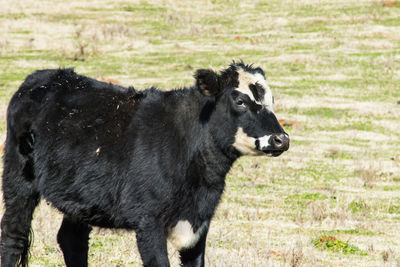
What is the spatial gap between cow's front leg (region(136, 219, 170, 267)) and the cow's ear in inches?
54.7

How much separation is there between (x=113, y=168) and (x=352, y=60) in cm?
2977

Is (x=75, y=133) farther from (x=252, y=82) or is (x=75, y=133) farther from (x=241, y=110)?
(x=252, y=82)

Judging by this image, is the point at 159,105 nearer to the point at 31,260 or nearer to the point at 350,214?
the point at 31,260

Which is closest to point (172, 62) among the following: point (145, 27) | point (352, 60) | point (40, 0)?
point (352, 60)

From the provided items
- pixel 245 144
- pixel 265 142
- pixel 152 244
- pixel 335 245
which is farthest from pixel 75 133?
pixel 335 245

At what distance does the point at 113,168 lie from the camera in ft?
26.3

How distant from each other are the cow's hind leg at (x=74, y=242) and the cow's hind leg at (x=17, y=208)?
42 centimetres

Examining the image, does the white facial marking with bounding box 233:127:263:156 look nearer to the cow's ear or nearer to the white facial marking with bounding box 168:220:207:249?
the cow's ear

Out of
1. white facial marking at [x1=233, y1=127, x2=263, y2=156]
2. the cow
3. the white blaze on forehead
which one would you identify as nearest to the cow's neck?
the cow

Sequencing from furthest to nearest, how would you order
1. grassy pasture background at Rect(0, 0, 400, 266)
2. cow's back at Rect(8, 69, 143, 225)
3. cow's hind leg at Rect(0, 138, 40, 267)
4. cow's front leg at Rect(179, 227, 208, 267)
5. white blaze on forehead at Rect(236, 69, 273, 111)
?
1. grassy pasture background at Rect(0, 0, 400, 266)
2. cow's hind leg at Rect(0, 138, 40, 267)
3. cow's back at Rect(8, 69, 143, 225)
4. cow's front leg at Rect(179, 227, 208, 267)
5. white blaze on forehead at Rect(236, 69, 273, 111)

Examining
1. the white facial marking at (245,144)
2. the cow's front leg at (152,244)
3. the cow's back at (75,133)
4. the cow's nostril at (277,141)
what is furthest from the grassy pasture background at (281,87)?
the cow's nostril at (277,141)

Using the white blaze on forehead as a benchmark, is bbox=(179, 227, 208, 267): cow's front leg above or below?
below

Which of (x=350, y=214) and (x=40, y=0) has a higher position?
(x=350, y=214)

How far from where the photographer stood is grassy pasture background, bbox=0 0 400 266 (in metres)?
12.0
